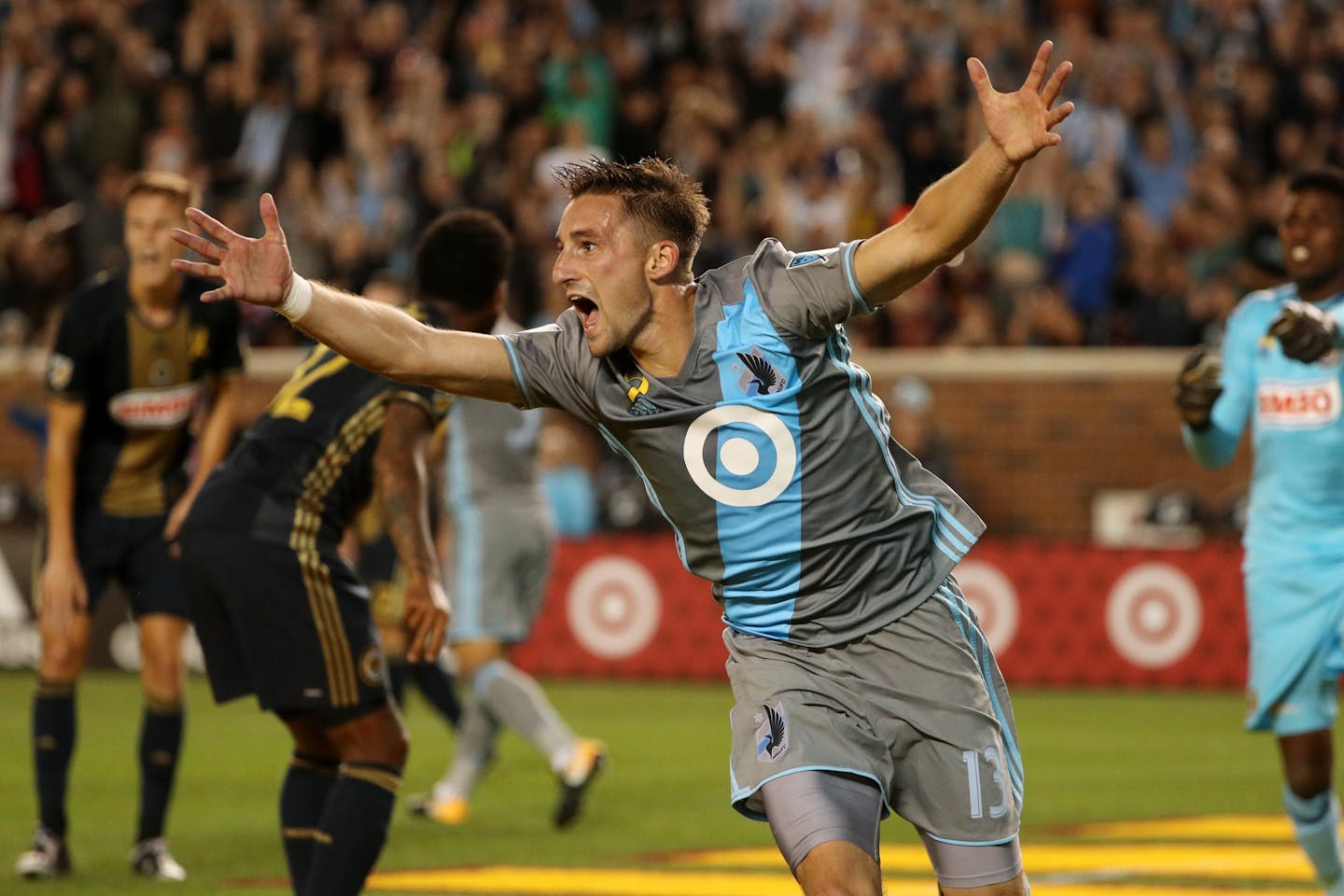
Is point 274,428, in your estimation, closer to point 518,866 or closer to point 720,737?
point 518,866

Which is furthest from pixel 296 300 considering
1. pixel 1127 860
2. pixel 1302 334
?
pixel 1127 860

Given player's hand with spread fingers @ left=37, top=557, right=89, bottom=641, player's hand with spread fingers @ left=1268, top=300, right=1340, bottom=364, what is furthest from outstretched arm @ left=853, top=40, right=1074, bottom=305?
player's hand with spread fingers @ left=37, top=557, right=89, bottom=641

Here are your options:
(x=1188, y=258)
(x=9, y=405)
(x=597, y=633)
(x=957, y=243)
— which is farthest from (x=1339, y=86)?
(x=957, y=243)

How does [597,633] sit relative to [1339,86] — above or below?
below

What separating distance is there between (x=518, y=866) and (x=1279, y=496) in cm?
336

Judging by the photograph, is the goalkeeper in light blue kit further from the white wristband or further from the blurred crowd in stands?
the blurred crowd in stands

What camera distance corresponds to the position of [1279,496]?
7.51 metres

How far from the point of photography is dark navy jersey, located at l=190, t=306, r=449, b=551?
22.1ft

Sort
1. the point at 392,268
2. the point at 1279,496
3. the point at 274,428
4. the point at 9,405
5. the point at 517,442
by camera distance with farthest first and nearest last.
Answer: the point at 9,405
the point at 392,268
the point at 517,442
the point at 1279,496
the point at 274,428

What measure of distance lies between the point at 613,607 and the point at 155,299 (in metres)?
9.45

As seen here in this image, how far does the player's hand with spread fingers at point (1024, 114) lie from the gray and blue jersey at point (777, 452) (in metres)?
0.47

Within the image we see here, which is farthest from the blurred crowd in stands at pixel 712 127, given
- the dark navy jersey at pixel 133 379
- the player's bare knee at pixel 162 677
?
the player's bare knee at pixel 162 677

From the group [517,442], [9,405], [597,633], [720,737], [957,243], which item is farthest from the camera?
[9,405]

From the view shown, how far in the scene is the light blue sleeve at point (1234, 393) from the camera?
7.54 m
